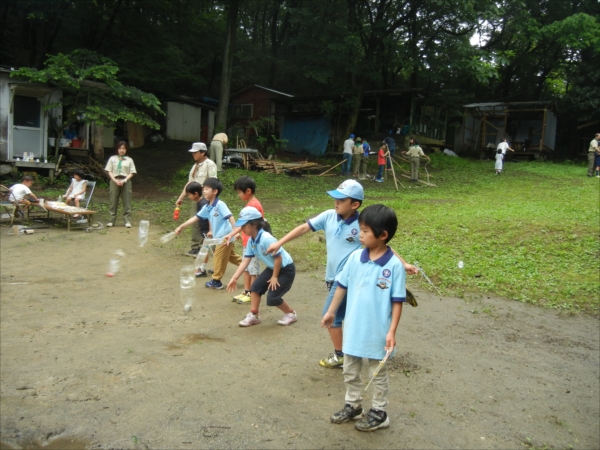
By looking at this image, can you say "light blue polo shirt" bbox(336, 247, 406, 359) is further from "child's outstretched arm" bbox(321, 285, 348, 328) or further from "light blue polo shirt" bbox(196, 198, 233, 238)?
"light blue polo shirt" bbox(196, 198, 233, 238)

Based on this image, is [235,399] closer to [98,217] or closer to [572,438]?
[572,438]

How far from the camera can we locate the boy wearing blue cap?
17.9 feet

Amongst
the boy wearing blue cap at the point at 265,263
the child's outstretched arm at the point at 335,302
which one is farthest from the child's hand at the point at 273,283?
the child's outstretched arm at the point at 335,302

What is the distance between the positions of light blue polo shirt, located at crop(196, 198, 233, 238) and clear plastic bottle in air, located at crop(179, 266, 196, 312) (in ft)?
2.56

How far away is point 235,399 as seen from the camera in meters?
4.21

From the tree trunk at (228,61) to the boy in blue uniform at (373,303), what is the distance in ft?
69.7

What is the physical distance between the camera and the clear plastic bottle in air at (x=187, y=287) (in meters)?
6.72

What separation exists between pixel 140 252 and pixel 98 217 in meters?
3.97

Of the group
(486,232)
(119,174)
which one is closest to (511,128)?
(486,232)

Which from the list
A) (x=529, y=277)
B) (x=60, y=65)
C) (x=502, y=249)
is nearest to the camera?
(x=529, y=277)

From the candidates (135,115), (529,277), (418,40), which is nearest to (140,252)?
(529,277)

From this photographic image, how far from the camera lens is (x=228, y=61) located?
23859 mm

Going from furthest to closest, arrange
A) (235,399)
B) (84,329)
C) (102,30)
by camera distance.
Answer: (102,30)
(84,329)
(235,399)

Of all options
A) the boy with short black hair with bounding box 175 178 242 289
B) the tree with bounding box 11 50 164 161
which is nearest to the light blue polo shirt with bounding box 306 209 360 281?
the boy with short black hair with bounding box 175 178 242 289
